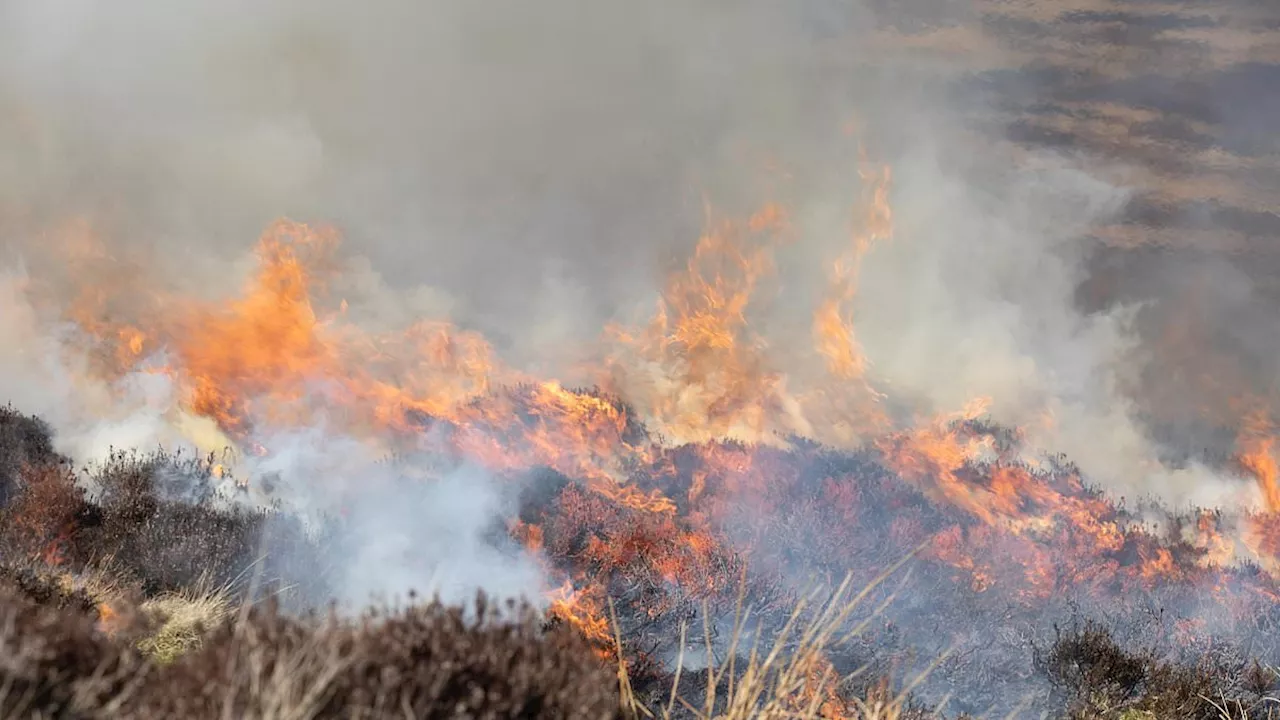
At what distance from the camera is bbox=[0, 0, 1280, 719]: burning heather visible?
7.02 meters

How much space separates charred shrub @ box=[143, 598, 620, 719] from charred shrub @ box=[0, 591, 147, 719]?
5.1 inches

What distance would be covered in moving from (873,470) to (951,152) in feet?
13.2

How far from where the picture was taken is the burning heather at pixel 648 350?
276 inches

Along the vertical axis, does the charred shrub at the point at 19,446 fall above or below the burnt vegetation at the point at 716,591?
above

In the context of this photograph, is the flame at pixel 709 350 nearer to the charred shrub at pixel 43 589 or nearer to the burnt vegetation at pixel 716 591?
the burnt vegetation at pixel 716 591

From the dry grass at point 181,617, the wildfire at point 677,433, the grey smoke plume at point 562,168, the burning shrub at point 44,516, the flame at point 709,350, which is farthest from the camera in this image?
the flame at point 709,350

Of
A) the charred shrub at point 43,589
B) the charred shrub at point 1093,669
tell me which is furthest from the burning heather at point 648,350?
the charred shrub at point 43,589

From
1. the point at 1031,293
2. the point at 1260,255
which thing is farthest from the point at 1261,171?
the point at 1031,293

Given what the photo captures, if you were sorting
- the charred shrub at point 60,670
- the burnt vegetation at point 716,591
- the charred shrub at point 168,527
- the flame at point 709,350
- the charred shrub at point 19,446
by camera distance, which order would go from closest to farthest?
1. the charred shrub at point 60,670
2. the burnt vegetation at point 716,591
3. the charred shrub at point 168,527
4. the charred shrub at point 19,446
5. the flame at point 709,350

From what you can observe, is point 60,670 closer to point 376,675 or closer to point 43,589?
point 376,675

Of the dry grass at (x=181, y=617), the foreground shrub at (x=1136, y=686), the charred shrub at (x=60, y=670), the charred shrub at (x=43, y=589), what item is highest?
the charred shrub at (x=60, y=670)

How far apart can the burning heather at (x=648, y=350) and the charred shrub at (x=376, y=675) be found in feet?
10.9

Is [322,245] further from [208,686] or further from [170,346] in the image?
[208,686]

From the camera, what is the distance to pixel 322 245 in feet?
30.2
